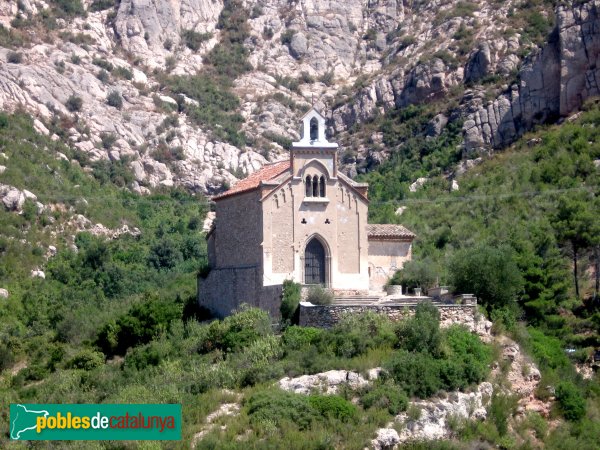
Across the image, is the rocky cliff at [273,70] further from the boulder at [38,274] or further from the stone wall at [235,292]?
the stone wall at [235,292]

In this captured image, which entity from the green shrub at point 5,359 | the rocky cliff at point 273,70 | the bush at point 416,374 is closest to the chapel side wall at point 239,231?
the bush at point 416,374

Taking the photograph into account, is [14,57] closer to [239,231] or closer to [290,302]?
[239,231]

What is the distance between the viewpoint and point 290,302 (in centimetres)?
4656

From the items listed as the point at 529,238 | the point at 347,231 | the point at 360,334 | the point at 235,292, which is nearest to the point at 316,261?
the point at 347,231

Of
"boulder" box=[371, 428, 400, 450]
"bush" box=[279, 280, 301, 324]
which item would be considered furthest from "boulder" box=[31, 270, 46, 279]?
"boulder" box=[371, 428, 400, 450]

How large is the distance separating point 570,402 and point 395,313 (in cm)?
691

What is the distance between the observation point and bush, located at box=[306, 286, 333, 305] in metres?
46.3

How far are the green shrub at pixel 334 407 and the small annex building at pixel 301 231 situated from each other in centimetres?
802

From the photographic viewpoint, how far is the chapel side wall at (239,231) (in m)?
49.8

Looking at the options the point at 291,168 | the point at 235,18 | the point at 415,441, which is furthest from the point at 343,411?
the point at 235,18

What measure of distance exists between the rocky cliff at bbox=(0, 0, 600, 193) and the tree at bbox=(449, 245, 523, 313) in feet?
105

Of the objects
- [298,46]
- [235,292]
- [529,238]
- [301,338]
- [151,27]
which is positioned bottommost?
[301,338]

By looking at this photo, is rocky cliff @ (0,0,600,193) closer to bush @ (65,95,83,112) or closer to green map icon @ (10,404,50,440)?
bush @ (65,95,83,112)

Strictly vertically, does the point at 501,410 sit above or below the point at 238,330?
below
